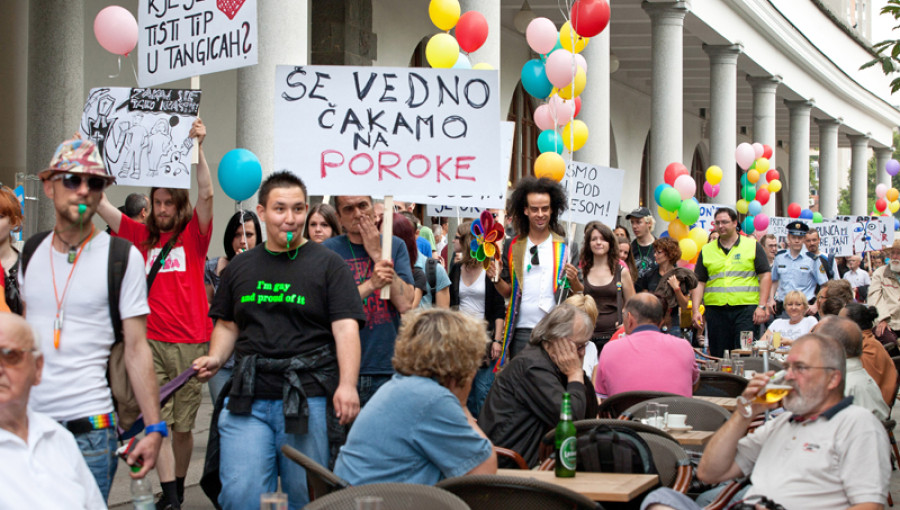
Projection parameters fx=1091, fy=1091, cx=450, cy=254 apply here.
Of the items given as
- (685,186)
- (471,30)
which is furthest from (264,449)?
Answer: (685,186)

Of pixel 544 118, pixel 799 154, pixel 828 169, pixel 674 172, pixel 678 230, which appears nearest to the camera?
pixel 544 118

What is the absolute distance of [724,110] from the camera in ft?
79.3

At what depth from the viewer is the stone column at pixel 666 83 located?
20078mm

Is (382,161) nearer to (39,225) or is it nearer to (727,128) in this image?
(39,225)

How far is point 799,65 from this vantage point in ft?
105

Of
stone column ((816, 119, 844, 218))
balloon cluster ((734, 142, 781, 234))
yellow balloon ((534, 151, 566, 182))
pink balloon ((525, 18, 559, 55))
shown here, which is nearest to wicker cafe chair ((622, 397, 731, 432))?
yellow balloon ((534, 151, 566, 182))

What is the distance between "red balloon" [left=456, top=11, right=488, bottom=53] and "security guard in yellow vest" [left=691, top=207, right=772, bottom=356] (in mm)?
3076

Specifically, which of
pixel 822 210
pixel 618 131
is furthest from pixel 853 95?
pixel 618 131

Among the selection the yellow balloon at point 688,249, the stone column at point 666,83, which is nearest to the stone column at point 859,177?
the stone column at point 666,83

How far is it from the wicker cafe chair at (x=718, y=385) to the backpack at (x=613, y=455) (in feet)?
9.27

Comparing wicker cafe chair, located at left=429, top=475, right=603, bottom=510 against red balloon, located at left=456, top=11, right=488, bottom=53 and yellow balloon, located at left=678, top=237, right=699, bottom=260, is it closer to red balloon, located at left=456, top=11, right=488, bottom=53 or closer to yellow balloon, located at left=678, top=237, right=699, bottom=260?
red balloon, located at left=456, top=11, right=488, bottom=53

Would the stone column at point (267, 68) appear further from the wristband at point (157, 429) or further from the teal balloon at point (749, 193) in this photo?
the teal balloon at point (749, 193)

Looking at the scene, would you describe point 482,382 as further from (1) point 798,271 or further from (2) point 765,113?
(2) point 765,113

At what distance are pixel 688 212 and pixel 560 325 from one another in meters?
10.1
